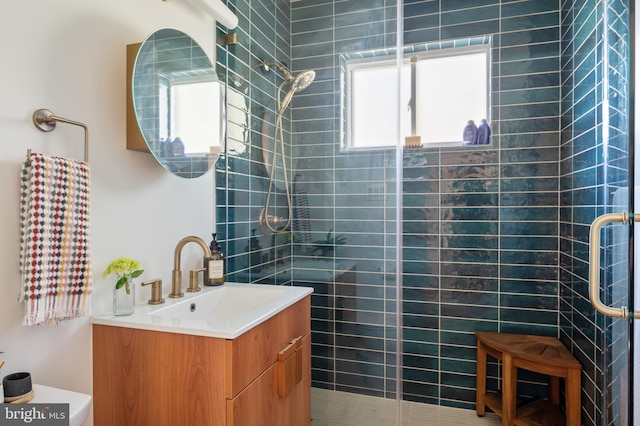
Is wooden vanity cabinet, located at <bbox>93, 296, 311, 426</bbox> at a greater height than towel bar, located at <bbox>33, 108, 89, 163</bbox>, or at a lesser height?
lesser

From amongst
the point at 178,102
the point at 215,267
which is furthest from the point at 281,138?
the point at 215,267

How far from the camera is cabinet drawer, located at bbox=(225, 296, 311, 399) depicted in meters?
1.11

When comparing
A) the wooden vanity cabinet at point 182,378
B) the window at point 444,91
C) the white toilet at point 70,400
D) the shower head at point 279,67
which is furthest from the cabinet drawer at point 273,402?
the window at point 444,91

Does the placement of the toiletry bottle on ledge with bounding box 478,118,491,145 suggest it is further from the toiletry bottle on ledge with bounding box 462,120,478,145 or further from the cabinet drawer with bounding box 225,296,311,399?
the cabinet drawer with bounding box 225,296,311,399

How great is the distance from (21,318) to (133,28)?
1028mm

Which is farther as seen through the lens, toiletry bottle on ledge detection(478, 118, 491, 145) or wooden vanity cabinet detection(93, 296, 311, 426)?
toiletry bottle on ledge detection(478, 118, 491, 145)

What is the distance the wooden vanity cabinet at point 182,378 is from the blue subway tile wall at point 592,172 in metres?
1.08

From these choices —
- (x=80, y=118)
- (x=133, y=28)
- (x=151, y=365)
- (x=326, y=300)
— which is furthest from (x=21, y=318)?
(x=326, y=300)

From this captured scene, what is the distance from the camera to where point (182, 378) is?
115cm

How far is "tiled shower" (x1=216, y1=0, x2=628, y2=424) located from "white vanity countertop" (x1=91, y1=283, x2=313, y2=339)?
0.20m

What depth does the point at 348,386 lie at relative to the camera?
5.76 feet

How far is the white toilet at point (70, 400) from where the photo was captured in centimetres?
87

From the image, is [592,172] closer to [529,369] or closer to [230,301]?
[529,369]

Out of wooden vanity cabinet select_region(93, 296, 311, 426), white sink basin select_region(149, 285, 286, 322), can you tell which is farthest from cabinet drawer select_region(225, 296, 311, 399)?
white sink basin select_region(149, 285, 286, 322)
